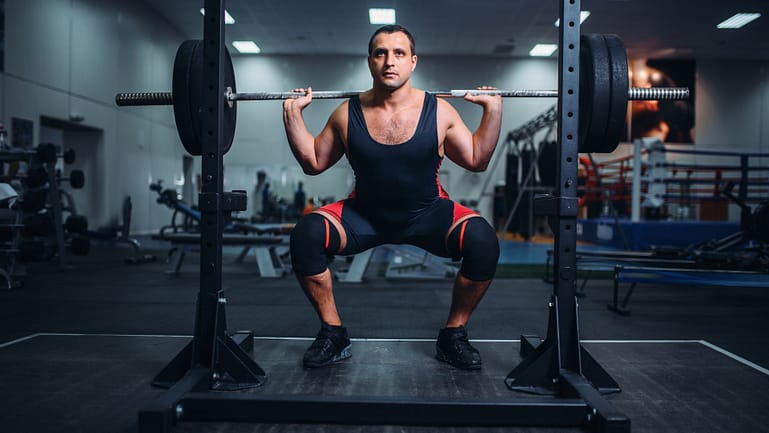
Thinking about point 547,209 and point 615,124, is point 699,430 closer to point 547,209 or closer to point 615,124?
point 547,209

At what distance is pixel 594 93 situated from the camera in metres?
1.35

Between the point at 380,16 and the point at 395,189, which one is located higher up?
the point at 380,16

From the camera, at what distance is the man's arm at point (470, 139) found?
5.21ft

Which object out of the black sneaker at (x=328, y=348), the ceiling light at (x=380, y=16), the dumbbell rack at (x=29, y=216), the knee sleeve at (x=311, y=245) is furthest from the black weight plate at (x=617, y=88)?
the ceiling light at (x=380, y=16)

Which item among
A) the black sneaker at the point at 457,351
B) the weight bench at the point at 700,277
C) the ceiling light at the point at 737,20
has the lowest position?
the black sneaker at the point at 457,351

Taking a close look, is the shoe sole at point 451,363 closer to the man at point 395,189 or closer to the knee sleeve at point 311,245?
the man at point 395,189

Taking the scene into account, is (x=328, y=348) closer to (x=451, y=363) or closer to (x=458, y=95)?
(x=451, y=363)

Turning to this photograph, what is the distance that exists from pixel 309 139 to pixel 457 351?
839mm

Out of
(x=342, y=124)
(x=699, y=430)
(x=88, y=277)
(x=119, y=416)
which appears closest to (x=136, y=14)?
(x=88, y=277)

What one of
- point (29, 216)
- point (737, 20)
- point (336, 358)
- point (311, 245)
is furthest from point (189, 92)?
point (737, 20)

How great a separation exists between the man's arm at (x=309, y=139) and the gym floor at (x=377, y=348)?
2.17 ft

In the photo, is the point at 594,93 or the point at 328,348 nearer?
the point at 594,93

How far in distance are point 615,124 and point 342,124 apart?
0.83m

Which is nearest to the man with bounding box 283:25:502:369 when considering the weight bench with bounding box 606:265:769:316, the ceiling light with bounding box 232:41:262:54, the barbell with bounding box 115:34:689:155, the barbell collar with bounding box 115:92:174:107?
the barbell with bounding box 115:34:689:155
